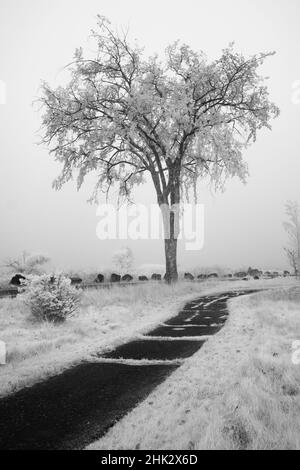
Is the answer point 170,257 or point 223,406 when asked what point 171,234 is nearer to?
point 170,257

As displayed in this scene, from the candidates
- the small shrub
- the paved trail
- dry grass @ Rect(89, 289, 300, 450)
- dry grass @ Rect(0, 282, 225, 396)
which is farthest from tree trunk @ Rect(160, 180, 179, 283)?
dry grass @ Rect(89, 289, 300, 450)

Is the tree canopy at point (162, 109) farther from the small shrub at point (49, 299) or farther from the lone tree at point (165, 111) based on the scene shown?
the small shrub at point (49, 299)

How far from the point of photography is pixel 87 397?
4758 millimetres

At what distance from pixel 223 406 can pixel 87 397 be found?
1.71 meters

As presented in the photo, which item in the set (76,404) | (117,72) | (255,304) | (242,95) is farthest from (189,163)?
(76,404)

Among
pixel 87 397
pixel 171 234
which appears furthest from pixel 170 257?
pixel 87 397

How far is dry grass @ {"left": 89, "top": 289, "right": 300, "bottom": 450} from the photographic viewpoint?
11.3ft

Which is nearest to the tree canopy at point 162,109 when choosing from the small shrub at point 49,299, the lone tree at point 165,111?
the lone tree at point 165,111

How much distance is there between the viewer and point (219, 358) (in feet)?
20.9

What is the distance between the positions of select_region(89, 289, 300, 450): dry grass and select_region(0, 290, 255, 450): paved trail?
0.26m

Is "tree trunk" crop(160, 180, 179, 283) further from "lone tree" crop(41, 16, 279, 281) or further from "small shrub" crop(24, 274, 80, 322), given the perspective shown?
"small shrub" crop(24, 274, 80, 322)
